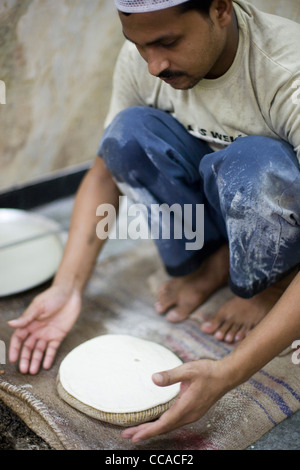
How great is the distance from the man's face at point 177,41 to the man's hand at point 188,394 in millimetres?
634

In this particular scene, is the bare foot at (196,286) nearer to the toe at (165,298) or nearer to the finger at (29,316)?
the toe at (165,298)

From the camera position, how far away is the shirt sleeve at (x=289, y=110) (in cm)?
121

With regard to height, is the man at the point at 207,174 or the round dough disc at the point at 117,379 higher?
the man at the point at 207,174

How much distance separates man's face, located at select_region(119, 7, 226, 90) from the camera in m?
1.15

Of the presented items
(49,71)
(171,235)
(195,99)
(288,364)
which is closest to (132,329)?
(171,235)

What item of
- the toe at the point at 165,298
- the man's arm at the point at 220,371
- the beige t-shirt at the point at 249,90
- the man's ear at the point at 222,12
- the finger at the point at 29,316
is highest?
the man's ear at the point at 222,12

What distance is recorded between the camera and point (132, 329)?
5.39ft

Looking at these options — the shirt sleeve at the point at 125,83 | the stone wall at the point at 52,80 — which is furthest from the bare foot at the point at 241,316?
the stone wall at the point at 52,80

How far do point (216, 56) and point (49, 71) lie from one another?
2.75ft

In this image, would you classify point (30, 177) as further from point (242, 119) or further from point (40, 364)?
point (242, 119)

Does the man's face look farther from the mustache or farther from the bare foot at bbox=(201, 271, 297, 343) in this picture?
the bare foot at bbox=(201, 271, 297, 343)

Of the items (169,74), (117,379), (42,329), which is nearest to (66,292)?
(42,329)

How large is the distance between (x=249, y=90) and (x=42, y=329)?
80 cm

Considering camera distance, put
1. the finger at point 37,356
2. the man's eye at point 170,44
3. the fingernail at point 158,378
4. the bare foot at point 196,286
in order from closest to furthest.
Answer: the fingernail at point 158,378 → the man's eye at point 170,44 → the finger at point 37,356 → the bare foot at point 196,286
